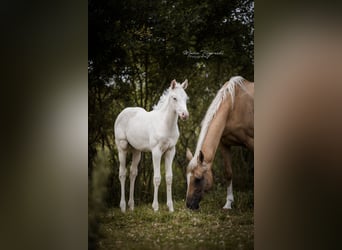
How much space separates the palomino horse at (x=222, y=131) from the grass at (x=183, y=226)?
4.3 inches

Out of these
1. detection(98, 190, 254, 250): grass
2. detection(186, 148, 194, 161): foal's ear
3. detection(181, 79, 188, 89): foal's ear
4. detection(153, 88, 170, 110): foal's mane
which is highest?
detection(181, 79, 188, 89): foal's ear

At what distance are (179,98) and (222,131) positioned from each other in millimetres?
390

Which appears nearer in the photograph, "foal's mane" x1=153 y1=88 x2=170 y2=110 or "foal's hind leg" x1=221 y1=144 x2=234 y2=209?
"foal's hind leg" x1=221 y1=144 x2=234 y2=209

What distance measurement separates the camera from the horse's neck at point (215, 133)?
3176mm

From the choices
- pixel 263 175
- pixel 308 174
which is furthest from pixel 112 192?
pixel 308 174

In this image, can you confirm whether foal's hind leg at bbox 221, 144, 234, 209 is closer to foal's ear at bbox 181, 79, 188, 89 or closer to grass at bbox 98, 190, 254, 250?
grass at bbox 98, 190, 254, 250

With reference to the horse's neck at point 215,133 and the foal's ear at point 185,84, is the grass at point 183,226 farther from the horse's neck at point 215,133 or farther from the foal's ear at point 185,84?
the foal's ear at point 185,84

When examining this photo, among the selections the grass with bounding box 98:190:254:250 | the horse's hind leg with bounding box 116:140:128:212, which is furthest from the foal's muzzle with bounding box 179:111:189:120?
the grass with bounding box 98:190:254:250

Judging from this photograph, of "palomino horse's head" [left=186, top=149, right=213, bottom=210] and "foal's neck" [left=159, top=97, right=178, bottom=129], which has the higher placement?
"foal's neck" [left=159, top=97, right=178, bottom=129]

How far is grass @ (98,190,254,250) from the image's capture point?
3123 mm

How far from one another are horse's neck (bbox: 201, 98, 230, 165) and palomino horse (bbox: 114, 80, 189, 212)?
8.1 inches

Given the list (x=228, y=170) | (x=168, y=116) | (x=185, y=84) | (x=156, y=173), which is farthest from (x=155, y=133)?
(x=228, y=170)

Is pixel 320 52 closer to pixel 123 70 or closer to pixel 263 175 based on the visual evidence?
pixel 263 175

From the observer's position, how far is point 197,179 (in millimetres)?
3178
